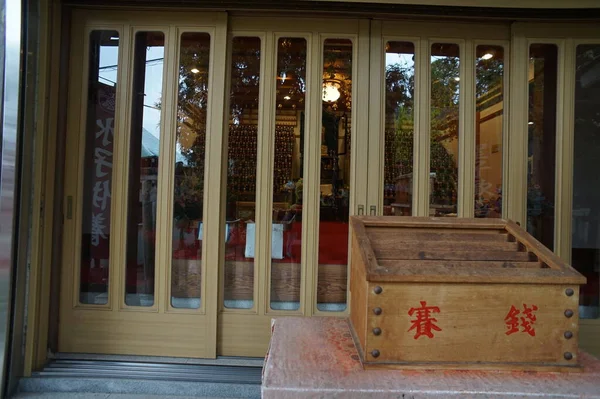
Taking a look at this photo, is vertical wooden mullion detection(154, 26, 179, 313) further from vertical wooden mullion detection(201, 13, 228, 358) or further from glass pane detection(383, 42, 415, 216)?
glass pane detection(383, 42, 415, 216)

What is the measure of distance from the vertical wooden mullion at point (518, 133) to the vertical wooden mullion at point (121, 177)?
2.94m

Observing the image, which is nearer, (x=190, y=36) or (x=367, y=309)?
(x=367, y=309)

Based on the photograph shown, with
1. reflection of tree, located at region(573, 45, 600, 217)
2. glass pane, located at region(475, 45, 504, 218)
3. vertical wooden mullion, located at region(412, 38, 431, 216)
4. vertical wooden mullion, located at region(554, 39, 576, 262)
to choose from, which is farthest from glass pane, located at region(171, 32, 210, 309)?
reflection of tree, located at region(573, 45, 600, 217)

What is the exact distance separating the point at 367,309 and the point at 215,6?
264 cm

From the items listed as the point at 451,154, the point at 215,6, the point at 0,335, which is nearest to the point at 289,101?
the point at 215,6

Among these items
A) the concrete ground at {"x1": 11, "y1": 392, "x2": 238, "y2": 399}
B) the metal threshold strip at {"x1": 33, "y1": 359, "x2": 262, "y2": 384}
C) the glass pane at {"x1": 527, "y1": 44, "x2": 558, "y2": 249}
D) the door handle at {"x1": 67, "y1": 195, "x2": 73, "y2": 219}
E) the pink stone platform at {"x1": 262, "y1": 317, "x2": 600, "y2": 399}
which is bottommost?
the concrete ground at {"x1": 11, "y1": 392, "x2": 238, "y2": 399}

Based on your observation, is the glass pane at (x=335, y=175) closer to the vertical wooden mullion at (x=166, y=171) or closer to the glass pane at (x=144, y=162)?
the vertical wooden mullion at (x=166, y=171)

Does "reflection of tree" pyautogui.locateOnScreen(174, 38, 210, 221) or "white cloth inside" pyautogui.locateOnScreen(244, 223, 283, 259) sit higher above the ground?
"reflection of tree" pyautogui.locateOnScreen(174, 38, 210, 221)

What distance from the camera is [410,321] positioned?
1259 mm

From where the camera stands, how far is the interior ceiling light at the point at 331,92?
3.07m

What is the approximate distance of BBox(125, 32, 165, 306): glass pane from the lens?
3.01 meters

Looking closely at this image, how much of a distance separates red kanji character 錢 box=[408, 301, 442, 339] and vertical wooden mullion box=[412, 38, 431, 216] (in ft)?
5.86

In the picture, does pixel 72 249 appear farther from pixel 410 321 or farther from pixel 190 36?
pixel 410 321

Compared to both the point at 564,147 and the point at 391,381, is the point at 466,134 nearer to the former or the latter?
the point at 564,147
